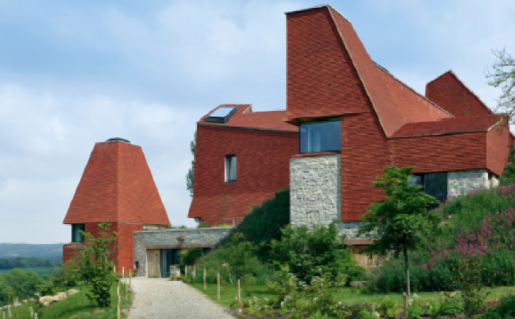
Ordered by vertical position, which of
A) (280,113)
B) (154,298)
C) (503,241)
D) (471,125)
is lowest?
(154,298)

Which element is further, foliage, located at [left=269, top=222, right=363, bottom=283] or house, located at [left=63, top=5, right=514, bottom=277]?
house, located at [left=63, top=5, right=514, bottom=277]

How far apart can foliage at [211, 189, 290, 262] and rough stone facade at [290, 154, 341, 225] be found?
8.43 feet

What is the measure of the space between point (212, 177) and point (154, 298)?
1859 centimetres

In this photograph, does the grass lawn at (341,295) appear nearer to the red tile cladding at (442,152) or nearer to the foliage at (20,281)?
the red tile cladding at (442,152)

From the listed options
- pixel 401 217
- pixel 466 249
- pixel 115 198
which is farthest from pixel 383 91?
pixel 115 198

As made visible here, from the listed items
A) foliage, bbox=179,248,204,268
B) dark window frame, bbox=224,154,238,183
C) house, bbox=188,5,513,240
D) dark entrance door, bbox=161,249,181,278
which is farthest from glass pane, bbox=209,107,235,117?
house, bbox=188,5,513,240

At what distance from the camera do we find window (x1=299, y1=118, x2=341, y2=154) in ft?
95.9

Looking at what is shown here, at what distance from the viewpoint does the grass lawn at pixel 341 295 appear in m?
18.0

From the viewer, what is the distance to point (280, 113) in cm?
4122

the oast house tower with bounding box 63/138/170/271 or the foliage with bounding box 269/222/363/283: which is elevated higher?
the oast house tower with bounding box 63/138/170/271

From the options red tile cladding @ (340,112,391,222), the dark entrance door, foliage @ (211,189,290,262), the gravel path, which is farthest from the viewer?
the dark entrance door

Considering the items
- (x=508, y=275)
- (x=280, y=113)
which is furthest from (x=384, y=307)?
(x=280, y=113)

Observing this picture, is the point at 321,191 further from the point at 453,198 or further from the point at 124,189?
the point at 124,189

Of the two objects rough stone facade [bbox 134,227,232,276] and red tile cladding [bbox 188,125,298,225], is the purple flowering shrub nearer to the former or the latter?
red tile cladding [bbox 188,125,298,225]
